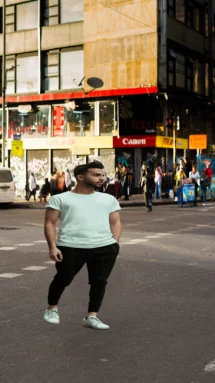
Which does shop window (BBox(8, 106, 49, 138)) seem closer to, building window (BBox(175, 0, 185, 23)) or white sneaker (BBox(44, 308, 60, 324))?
building window (BBox(175, 0, 185, 23))

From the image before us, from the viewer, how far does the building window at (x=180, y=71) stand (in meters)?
40.3

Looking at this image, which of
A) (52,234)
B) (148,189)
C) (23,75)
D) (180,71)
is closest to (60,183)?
(148,189)

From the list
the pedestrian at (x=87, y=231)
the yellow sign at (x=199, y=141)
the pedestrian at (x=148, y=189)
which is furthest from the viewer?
the yellow sign at (x=199, y=141)

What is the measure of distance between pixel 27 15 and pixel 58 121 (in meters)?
7.20

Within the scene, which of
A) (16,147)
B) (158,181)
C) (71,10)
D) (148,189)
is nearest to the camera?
(148,189)

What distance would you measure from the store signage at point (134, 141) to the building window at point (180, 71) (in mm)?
4058

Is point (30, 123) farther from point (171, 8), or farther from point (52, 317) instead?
point (52, 317)

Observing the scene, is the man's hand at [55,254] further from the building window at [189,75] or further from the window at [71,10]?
the building window at [189,75]

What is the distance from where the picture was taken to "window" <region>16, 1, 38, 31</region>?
4241cm

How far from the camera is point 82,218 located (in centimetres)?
608

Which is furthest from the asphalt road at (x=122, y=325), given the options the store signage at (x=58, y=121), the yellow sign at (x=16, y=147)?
the store signage at (x=58, y=121)

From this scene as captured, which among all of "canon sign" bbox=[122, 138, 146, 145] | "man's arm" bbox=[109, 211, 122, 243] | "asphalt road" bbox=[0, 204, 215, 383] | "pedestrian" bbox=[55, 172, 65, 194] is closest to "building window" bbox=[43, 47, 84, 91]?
"canon sign" bbox=[122, 138, 146, 145]

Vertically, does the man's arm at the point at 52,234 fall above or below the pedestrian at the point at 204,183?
above

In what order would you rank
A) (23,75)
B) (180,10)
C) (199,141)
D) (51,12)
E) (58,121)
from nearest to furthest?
(199,141)
(180,10)
(58,121)
(51,12)
(23,75)
